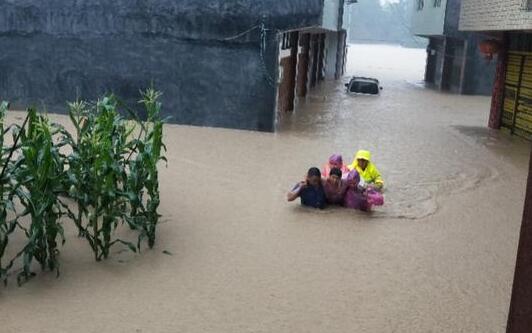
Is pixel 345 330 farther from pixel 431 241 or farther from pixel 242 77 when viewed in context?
pixel 242 77

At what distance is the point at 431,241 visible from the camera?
7852 mm

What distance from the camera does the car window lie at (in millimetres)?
27078

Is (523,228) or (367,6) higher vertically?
(367,6)

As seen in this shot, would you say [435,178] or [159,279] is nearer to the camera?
[159,279]

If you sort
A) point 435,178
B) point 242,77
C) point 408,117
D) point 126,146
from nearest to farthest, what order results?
point 126,146, point 435,178, point 242,77, point 408,117

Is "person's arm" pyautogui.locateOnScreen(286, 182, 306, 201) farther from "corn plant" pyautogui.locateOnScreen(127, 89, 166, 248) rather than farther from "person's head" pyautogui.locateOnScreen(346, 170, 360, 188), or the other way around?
"corn plant" pyautogui.locateOnScreen(127, 89, 166, 248)

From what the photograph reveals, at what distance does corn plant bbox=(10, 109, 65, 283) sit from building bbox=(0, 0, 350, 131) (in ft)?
30.5

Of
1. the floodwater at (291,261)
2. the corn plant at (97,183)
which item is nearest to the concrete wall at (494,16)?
the floodwater at (291,261)

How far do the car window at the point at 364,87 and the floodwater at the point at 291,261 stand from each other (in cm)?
1427

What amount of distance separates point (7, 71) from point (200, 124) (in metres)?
5.30

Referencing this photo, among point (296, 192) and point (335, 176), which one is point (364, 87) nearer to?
point (335, 176)

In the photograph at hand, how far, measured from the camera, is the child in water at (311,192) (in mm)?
8805

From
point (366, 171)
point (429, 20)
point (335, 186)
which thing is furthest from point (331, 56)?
point (335, 186)

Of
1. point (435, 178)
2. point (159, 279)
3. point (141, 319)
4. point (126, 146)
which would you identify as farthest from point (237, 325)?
point (435, 178)
